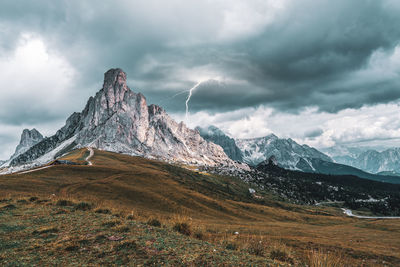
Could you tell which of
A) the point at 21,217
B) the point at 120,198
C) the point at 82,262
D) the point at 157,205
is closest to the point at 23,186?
the point at 120,198

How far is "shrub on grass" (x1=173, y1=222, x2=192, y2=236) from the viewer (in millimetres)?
15137

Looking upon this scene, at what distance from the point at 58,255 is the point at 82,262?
1.80 m

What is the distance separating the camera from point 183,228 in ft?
50.6

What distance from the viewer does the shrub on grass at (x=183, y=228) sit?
15137mm

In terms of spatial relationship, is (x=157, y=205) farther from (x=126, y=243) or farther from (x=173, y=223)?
(x=126, y=243)

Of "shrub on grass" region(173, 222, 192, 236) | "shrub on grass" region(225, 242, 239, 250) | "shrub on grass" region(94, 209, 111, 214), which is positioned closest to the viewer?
"shrub on grass" region(225, 242, 239, 250)

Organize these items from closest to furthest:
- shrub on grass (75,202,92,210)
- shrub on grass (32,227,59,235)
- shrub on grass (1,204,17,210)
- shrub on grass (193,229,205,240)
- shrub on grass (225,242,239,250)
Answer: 1. shrub on grass (225,242,239,250)
2. shrub on grass (32,227,59,235)
3. shrub on grass (193,229,205,240)
4. shrub on grass (1,204,17,210)
5. shrub on grass (75,202,92,210)

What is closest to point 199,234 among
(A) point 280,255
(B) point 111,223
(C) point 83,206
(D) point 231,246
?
(D) point 231,246

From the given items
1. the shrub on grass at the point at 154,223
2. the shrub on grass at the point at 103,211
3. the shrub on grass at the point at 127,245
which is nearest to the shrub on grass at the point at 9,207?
the shrub on grass at the point at 103,211

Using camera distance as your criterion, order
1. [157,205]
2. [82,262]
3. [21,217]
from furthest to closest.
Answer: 1. [157,205]
2. [21,217]
3. [82,262]

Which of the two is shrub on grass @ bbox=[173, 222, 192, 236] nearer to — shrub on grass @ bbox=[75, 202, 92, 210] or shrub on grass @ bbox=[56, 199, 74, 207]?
shrub on grass @ bbox=[75, 202, 92, 210]

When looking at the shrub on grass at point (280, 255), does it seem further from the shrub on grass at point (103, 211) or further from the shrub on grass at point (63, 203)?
the shrub on grass at point (63, 203)

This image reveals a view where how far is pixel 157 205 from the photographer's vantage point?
173 ft

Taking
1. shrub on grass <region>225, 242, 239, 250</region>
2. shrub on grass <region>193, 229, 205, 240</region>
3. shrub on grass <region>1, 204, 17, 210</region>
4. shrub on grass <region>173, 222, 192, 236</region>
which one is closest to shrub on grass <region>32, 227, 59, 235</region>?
shrub on grass <region>173, 222, 192, 236</region>
